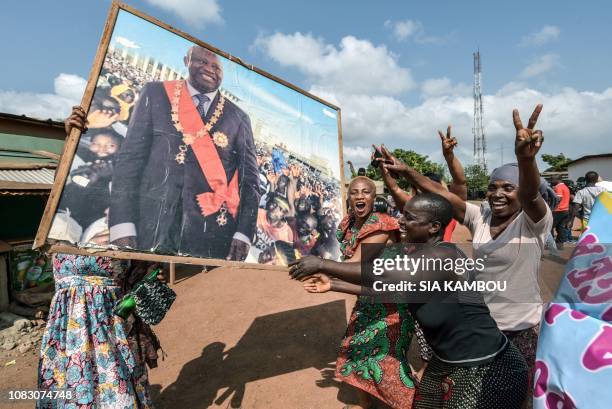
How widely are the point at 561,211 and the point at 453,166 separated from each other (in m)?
6.92

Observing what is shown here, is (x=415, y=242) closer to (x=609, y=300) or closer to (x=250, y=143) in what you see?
(x=609, y=300)

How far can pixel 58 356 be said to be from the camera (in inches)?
89.1

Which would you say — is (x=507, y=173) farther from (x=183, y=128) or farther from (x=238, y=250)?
(x=183, y=128)

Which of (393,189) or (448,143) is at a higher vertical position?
(448,143)

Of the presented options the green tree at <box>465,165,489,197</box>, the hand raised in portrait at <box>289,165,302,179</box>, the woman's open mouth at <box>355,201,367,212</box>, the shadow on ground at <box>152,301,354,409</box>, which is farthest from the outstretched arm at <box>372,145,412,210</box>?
the green tree at <box>465,165,489,197</box>

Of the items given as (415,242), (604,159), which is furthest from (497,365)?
(604,159)

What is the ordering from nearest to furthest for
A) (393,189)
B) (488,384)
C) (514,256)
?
1. (488,384)
2. (514,256)
3. (393,189)

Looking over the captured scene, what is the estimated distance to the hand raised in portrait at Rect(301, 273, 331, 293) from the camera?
2113 millimetres

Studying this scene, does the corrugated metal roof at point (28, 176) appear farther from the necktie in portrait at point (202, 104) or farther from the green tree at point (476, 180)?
the green tree at point (476, 180)

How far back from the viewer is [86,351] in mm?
2273

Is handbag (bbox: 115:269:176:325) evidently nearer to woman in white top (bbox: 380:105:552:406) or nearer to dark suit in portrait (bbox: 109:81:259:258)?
dark suit in portrait (bbox: 109:81:259:258)

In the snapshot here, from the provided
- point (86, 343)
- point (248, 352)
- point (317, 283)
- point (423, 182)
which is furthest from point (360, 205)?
point (248, 352)

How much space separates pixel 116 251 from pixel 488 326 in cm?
205

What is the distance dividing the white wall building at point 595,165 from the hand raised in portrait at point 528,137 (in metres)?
28.0
